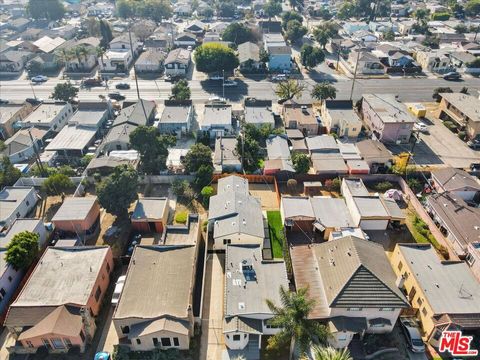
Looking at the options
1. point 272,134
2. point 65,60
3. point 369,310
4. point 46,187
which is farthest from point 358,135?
point 65,60

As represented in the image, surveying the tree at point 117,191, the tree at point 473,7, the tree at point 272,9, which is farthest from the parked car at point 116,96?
the tree at point 473,7

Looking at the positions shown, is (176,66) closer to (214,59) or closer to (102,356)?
(214,59)

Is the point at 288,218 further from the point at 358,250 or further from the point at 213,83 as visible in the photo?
the point at 213,83

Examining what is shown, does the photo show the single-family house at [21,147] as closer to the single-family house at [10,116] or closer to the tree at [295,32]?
the single-family house at [10,116]

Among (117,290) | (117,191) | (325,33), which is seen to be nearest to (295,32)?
(325,33)

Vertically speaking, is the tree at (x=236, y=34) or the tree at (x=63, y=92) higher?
the tree at (x=236, y=34)

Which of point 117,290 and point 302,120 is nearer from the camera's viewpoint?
point 117,290
